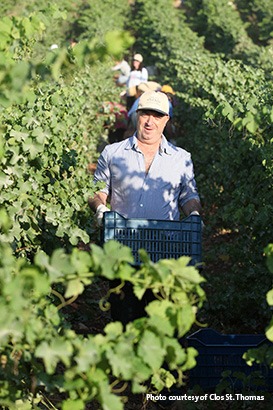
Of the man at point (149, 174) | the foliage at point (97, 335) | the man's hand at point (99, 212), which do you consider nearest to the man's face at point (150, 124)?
the man at point (149, 174)

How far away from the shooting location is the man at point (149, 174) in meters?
6.04

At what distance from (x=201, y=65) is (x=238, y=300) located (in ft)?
21.7

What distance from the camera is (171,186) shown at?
240 inches

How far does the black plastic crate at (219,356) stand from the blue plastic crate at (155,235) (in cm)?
58

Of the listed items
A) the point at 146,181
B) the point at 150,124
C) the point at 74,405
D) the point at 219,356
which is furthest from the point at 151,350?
the point at 150,124

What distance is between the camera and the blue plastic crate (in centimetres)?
532

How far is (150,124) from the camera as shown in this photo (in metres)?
6.10

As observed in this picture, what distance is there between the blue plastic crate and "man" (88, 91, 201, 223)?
65cm

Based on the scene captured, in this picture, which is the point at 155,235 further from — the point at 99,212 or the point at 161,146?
the point at 161,146

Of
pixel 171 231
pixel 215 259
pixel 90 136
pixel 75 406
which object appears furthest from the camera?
pixel 90 136

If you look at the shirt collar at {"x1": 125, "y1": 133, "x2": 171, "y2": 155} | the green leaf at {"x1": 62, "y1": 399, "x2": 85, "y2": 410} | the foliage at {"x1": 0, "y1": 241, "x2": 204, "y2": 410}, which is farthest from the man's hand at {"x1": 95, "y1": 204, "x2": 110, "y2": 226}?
the green leaf at {"x1": 62, "y1": 399, "x2": 85, "y2": 410}

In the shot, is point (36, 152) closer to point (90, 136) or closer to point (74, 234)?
point (74, 234)

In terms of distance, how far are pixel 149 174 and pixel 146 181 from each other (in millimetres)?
49

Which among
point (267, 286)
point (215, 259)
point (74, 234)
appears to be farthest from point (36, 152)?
point (215, 259)
